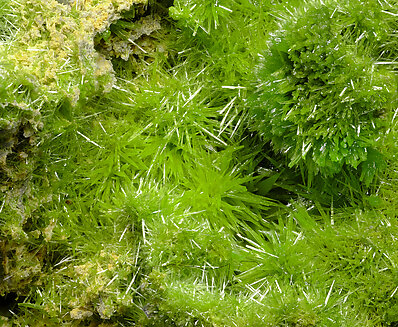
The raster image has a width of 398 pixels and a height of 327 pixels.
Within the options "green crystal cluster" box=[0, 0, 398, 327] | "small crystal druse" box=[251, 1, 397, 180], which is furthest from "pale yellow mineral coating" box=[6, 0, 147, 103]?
"small crystal druse" box=[251, 1, 397, 180]

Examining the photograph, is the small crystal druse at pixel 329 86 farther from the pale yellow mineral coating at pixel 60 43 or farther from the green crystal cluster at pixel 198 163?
the pale yellow mineral coating at pixel 60 43

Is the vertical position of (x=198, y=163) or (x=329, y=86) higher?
(x=329, y=86)

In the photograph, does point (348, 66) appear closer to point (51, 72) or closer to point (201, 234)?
point (201, 234)

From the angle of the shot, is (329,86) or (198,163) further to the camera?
(198,163)

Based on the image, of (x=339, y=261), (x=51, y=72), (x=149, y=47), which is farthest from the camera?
(x=149, y=47)

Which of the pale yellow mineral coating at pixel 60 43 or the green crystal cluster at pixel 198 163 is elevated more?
the pale yellow mineral coating at pixel 60 43

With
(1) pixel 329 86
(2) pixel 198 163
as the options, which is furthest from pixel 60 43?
(1) pixel 329 86

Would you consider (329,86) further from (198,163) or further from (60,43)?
(60,43)

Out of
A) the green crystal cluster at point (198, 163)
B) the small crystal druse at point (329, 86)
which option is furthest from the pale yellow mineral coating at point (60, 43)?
the small crystal druse at point (329, 86)

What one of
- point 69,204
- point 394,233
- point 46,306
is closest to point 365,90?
point 394,233
